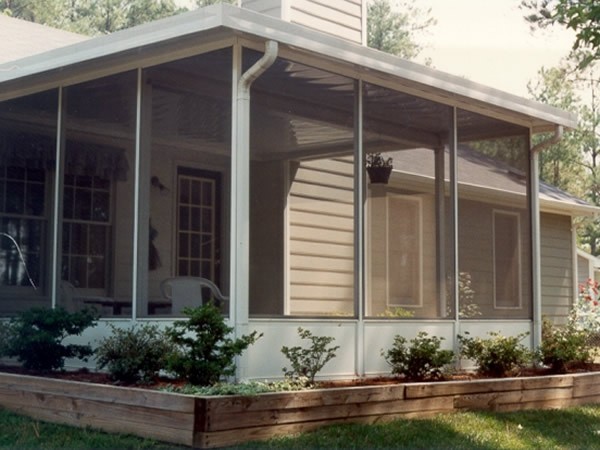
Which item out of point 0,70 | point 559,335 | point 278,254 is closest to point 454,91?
point 278,254

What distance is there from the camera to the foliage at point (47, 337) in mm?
8125

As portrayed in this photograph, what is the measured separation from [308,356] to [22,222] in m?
3.57

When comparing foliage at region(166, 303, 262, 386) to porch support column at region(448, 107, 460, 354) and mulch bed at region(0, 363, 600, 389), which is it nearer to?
mulch bed at region(0, 363, 600, 389)

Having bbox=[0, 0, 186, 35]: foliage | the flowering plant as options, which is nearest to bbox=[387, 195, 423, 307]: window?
the flowering plant

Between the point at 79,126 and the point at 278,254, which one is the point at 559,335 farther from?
the point at 79,126

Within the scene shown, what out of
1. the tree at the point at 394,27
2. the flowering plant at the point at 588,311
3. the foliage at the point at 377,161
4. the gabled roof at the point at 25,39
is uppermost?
the tree at the point at 394,27

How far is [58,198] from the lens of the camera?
9.06m

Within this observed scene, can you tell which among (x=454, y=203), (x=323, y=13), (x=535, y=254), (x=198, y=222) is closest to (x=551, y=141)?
(x=535, y=254)

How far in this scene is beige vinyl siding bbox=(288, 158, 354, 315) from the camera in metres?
8.63

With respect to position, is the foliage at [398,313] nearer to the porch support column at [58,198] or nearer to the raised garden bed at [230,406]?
the raised garden bed at [230,406]

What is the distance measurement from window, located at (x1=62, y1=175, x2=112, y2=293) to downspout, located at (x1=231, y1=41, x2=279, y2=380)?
2.15 meters

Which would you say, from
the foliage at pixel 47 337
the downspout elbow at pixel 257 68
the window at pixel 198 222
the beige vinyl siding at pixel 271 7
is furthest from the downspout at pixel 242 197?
the beige vinyl siding at pixel 271 7

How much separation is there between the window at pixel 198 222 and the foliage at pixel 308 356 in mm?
1217

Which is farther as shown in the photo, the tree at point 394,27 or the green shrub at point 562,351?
the tree at point 394,27
